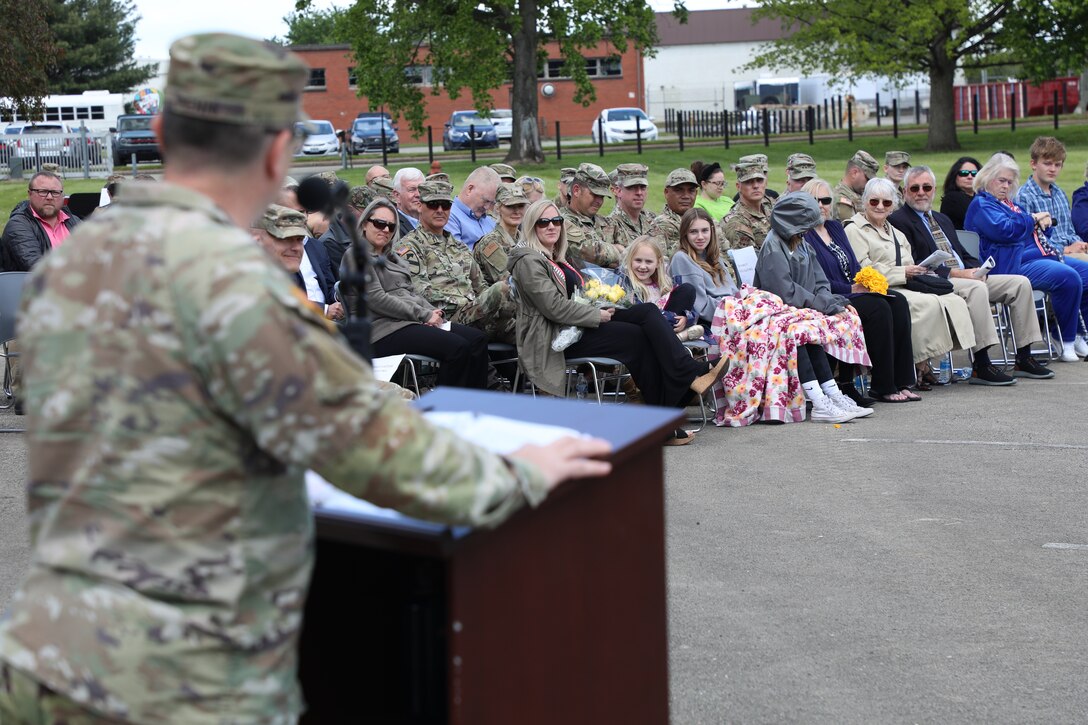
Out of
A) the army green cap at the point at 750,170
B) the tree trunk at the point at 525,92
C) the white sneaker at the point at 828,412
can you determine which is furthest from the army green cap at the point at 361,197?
the tree trunk at the point at 525,92

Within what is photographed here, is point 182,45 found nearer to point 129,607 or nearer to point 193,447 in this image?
point 193,447

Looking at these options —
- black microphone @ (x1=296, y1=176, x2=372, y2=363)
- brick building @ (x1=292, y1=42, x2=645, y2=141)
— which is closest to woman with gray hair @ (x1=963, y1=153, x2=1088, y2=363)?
black microphone @ (x1=296, y1=176, x2=372, y2=363)

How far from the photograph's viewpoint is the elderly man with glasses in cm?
1100

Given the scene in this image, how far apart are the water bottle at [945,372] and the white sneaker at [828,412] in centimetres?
199

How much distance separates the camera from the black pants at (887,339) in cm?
1009

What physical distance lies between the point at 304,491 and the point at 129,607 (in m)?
0.32

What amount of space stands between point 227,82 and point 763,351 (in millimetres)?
7785

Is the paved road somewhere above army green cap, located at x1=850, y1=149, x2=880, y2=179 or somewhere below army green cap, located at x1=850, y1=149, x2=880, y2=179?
below

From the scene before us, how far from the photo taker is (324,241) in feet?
33.4

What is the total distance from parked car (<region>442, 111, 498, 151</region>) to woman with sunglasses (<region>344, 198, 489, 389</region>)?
30331mm

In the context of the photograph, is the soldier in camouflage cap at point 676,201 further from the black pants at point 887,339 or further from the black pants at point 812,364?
the black pants at point 812,364

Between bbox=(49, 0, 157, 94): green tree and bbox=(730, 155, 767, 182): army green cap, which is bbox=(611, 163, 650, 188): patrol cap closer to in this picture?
bbox=(730, 155, 767, 182): army green cap

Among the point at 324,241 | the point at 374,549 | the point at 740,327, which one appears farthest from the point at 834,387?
the point at 374,549

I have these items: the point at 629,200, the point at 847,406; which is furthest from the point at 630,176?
the point at 847,406
